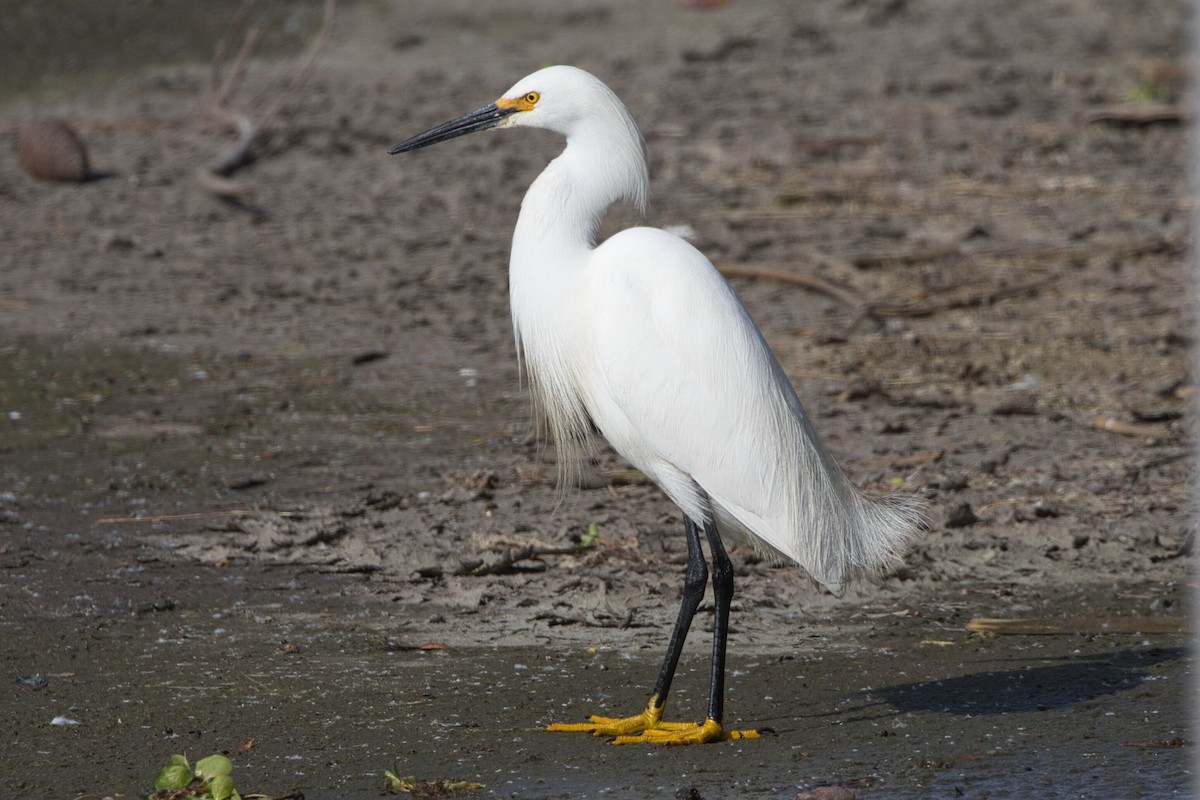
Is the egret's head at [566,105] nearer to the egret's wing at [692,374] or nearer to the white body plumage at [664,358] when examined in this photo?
the white body plumage at [664,358]

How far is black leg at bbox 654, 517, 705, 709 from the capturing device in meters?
3.64

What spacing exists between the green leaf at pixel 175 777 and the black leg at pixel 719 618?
126 cm

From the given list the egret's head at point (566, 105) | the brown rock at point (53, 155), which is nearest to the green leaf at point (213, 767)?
the egret's head at point (566, 105)

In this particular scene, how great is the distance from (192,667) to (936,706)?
1986mm

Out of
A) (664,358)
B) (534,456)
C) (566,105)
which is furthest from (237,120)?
(664,358)

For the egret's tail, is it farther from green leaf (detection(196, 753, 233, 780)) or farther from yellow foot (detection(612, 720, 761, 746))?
green leaf (detection(196, 753, 233, 780))

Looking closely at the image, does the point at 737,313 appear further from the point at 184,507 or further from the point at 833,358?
the point at 833,358

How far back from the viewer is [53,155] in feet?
29.4

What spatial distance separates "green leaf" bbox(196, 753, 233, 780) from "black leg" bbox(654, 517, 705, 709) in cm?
109

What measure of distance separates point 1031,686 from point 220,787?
7.14 feet

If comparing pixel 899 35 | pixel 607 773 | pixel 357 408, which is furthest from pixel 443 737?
pixel 899 35

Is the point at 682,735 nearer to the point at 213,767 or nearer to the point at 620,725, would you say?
the point at 620,725

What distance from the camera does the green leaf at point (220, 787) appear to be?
302 cm

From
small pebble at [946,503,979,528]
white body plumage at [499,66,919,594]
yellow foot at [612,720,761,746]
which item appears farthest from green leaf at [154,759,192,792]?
small pebble at [946,503,979,528]
